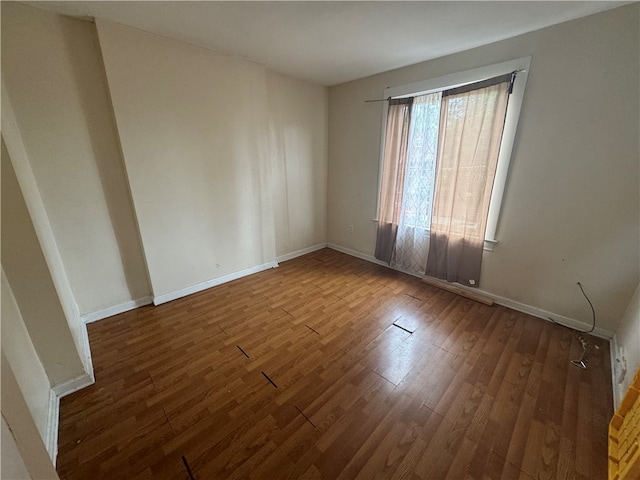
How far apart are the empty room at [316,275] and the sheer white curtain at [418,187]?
26 mm

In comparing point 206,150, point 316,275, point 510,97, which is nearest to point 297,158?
point 206,150

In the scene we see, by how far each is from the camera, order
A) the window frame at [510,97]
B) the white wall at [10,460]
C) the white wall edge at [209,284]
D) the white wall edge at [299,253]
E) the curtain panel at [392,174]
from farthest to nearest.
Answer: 1. the white wall edge at [299,253]
2. the curtain panel at [392,174]
3. the white wall edge at [209,284]
4. the window frame at [510,97]
5. the white wall at [10,460]

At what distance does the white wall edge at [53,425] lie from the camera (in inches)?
48.2

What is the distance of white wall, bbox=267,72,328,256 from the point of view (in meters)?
3.24

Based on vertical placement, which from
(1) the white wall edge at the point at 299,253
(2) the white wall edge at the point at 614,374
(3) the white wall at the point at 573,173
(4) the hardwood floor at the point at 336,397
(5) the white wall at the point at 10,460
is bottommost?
(4) the hardwood floor at the point at 336,397

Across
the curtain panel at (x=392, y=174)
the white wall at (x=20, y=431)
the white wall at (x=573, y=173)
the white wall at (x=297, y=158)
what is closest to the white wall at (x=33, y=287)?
the white wall at (x=20, y=431)

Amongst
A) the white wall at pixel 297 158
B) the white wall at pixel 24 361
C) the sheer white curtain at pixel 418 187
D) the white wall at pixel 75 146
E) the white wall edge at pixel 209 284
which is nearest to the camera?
the white wall at pixel 24 361

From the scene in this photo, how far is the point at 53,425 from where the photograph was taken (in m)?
1.34

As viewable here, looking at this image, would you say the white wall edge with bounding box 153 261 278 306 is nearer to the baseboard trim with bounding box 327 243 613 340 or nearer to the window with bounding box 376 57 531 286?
the window with bounding box 376 57 531 286

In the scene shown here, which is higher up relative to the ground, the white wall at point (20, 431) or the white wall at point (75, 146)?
the white wall at point (75, 146)

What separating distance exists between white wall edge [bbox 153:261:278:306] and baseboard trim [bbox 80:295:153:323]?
0.41 feet

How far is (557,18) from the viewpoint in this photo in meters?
1.83

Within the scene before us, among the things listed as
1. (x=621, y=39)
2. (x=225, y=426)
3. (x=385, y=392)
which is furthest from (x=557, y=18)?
(x=225, y=426)

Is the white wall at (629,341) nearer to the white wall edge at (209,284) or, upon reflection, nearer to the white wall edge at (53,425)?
the white wall edge at (53,425)
